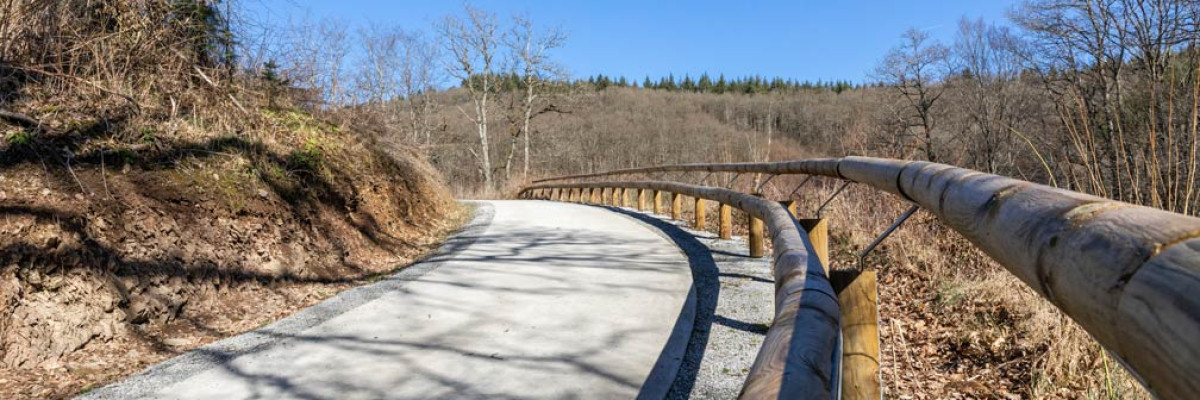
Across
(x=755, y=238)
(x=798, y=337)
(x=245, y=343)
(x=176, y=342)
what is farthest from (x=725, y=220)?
(x=798, y=337)

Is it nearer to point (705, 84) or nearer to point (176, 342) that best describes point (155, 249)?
point (176, 342)

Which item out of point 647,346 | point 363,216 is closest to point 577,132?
point 363,216

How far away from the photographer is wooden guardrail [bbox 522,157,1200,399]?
2.08 feet

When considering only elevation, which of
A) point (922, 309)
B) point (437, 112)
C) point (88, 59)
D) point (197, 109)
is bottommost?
point (922, 309)

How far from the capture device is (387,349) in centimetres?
358

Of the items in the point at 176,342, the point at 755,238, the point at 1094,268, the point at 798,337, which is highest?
the point at 1094,268

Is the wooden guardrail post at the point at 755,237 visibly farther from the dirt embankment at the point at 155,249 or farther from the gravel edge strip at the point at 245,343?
the dirt embankment at the point at 155,249

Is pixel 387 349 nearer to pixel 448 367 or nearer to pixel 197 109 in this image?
pixel 448 367

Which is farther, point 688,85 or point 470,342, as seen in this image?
point 688,85

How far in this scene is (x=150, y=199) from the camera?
187 inches

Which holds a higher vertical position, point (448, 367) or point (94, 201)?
point (94, 201)

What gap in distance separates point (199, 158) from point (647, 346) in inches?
189

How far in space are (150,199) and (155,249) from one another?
639 mm

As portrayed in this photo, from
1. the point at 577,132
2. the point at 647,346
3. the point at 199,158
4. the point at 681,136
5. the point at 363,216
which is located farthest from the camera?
the point at 681,136
